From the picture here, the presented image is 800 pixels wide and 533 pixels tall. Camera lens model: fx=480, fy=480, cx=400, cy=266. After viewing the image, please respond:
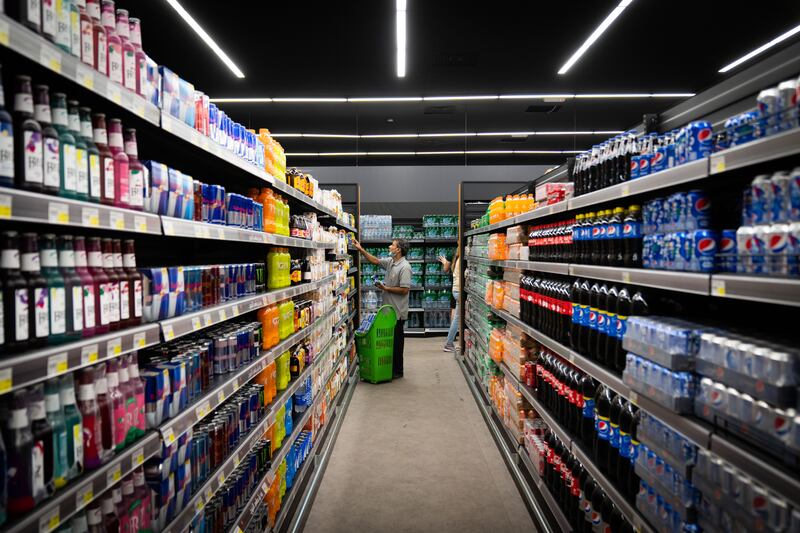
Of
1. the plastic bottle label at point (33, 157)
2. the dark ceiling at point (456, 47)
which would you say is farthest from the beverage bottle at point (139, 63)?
the dark ceiling at point (456, 47)

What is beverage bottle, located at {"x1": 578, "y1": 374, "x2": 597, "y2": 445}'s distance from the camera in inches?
101

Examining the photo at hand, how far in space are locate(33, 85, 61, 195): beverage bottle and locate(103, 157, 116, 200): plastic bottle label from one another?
17cm

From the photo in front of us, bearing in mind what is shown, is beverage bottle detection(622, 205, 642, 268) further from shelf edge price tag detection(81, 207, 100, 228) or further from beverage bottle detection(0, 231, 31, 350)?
beverage bottle detection(0, 231, 31, 350)

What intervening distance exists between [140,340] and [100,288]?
0.65 feet

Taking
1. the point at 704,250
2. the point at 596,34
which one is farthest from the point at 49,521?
the point at 596,34

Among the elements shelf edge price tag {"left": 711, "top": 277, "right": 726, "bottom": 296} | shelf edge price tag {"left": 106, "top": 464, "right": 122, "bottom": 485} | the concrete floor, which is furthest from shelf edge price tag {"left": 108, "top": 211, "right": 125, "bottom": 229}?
the concrete floor

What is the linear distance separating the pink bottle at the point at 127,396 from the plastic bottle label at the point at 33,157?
0.61m

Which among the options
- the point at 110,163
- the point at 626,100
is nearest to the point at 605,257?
the point at 110,163

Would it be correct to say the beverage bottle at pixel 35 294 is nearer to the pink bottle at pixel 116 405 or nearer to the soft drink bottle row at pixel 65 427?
the soft drink bottle row at pixel 65 427

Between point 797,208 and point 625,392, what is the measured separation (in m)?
0.99

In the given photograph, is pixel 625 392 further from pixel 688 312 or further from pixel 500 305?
pixel 500 305

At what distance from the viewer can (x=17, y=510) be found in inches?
41.4

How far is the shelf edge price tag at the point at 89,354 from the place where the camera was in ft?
3.92

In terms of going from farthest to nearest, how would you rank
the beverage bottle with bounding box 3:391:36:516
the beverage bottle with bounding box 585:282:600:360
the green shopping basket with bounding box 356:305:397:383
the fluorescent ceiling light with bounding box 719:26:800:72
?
the fluorescent ceiling light with bounding box 719:26:800:72, the green shopping basket with bounding box 356:305:397:383, the beverage bottle with bounding box 585:282:600:360, the beverage bottle with bounding box 3:391:36:516
